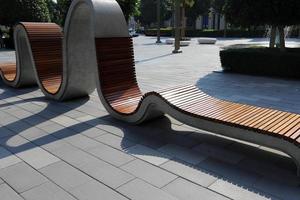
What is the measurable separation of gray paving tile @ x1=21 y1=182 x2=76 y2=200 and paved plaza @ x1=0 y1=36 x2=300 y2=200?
11 millimetres

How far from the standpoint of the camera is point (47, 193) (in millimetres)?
3766

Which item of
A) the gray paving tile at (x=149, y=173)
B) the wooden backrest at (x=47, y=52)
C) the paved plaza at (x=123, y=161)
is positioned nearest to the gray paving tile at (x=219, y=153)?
the paved plaza at (x=123, y=161)

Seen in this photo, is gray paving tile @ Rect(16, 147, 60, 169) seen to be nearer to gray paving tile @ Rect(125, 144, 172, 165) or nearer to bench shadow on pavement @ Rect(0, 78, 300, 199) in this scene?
bench shadow on pavement @ Rect(0, 78, 300, 199)

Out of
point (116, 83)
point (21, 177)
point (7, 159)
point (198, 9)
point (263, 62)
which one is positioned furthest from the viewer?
point (198, 9)

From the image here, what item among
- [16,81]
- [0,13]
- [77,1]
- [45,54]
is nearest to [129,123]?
[77,1]

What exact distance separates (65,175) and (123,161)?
0.82m

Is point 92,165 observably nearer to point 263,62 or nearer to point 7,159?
point 7,159

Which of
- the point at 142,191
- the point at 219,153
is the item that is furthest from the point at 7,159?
the point at 219,153

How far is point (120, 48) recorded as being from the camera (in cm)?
688

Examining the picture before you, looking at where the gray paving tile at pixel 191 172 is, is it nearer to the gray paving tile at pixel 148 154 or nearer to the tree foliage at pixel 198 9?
the gray paving tile at pixel 148 154

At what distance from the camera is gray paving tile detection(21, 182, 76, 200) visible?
3676mm

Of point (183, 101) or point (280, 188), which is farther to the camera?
point (183, 101)

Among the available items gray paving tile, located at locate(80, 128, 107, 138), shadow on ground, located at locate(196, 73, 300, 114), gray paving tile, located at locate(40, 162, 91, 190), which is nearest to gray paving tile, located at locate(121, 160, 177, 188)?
gray paving tile, located at locate(40, 162, 91, 190)

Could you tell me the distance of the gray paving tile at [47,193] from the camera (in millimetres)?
3676
